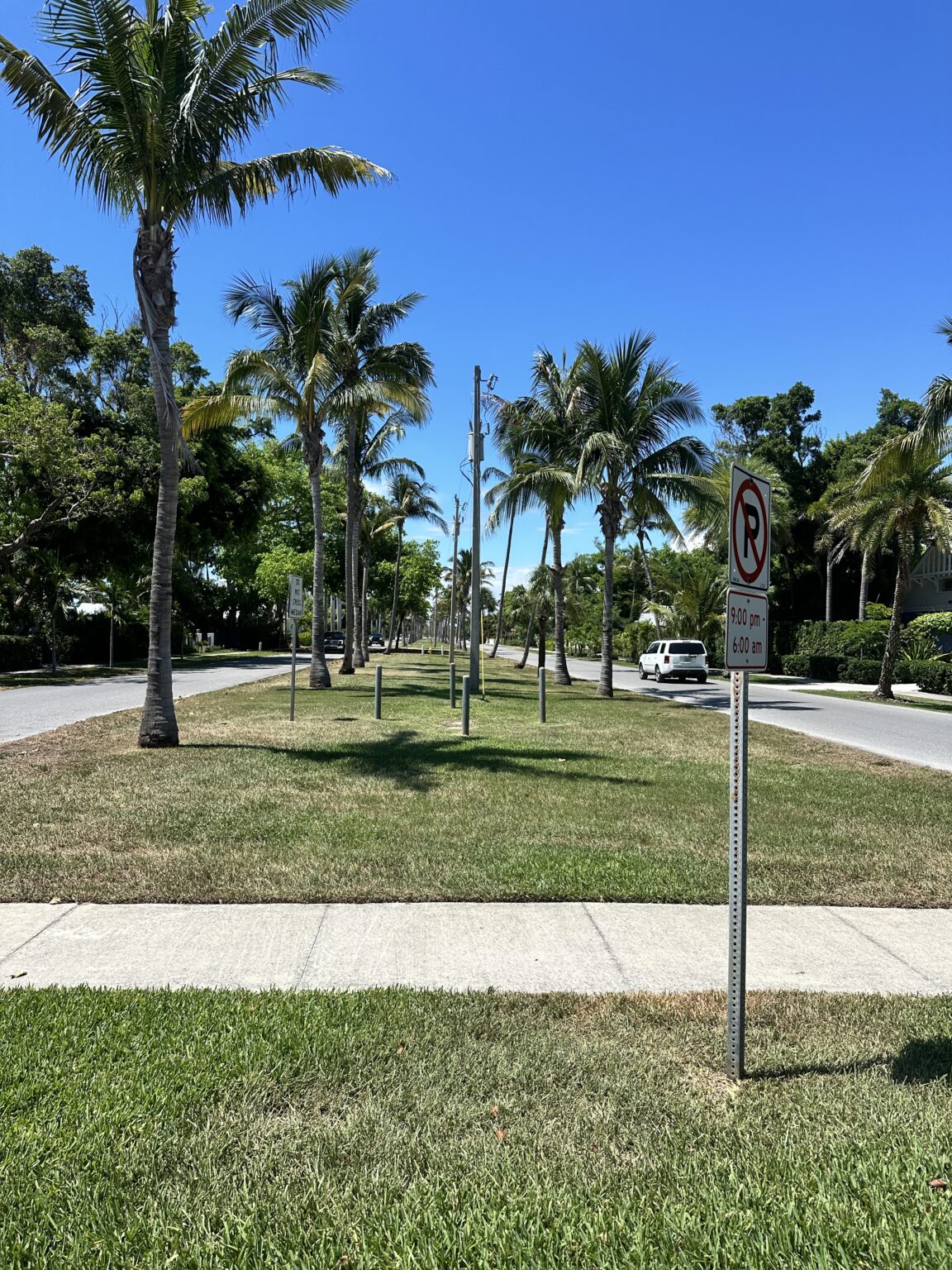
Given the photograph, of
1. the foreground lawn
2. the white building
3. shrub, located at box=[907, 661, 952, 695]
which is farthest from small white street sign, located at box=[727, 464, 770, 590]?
the white building

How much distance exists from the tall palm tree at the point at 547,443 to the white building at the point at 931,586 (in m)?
26.8

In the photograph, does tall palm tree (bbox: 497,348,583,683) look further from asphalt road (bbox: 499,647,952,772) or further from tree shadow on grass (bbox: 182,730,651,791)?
tree shadow on grass (bbox: 182,730,651,791)

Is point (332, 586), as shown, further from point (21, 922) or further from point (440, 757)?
point (21, 922)

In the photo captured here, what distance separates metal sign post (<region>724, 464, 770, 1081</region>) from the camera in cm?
337

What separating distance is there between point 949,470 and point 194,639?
2069 inches

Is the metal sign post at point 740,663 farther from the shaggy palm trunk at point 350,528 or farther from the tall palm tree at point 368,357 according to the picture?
the shaggy palm trunk at point 350,528

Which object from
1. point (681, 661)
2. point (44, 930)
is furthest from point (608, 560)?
point (44, 930)

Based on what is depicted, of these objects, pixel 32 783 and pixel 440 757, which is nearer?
pixel 32 783

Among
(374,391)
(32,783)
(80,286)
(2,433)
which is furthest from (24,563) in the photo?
(32,783)

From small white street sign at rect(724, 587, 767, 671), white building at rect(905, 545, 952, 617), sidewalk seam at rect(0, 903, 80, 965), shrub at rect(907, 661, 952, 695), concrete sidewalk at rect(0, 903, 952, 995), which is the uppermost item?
white building at rect(905, 545, 952, 617)

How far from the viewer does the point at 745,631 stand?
3426mm

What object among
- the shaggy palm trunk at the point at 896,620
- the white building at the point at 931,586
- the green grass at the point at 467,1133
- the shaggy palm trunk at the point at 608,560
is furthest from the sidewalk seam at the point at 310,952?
the white building at the point at 931,586

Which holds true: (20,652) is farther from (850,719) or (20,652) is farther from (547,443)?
(850,719)

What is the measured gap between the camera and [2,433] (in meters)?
26.7
